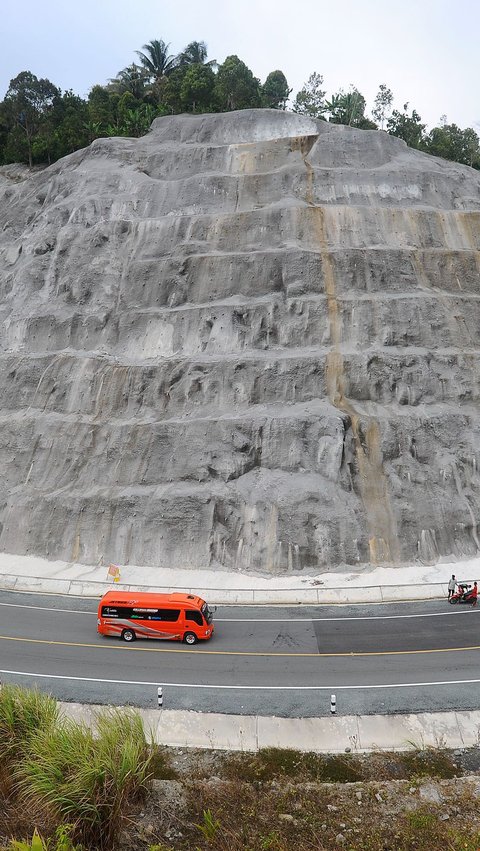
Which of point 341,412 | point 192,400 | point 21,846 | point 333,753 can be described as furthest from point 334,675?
point 192,400

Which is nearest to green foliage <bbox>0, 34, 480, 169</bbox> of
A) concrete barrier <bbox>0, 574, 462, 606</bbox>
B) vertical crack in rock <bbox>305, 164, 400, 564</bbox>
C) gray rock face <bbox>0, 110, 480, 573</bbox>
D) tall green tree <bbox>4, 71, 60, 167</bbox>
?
tall green tree <bbox>4, 71, 60, 167</bbox>

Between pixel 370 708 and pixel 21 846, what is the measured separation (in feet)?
34.7

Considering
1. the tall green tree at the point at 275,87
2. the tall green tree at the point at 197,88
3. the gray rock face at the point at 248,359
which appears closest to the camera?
the gray rock face at the point at 248,359

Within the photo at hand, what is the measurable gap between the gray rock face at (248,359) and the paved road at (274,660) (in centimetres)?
412

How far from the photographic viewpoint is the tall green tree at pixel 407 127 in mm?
57750

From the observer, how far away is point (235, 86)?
56031mm

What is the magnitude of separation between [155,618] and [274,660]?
4388 millimetres

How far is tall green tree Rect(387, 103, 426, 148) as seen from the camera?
2274 inches

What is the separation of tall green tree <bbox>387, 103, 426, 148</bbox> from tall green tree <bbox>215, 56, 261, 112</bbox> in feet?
49.1

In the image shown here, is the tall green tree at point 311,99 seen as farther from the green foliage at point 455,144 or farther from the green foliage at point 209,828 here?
the green foliage at point 209,828

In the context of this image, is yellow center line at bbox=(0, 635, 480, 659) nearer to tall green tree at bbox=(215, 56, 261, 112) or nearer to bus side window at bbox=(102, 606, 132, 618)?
bus side window at bbox=(102, 606, 132, 618)

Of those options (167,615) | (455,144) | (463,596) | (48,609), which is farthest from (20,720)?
(455,144)

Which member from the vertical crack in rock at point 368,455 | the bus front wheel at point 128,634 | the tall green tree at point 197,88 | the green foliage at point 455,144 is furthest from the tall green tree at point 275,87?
the bus front wheel at point 128,634

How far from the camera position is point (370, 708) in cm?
1552
